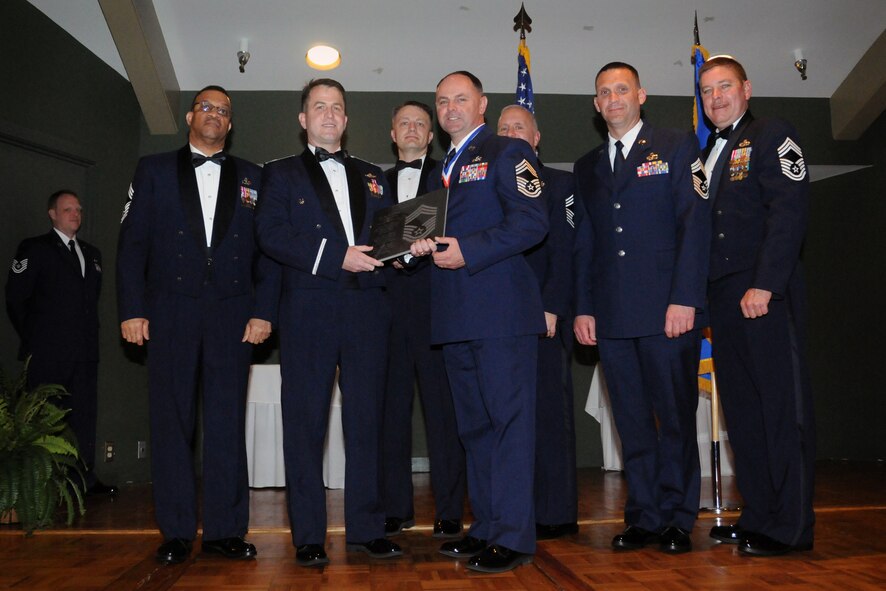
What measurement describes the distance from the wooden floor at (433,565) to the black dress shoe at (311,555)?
3cm

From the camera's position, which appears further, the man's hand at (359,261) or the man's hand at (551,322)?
the man's hand at (551,322)

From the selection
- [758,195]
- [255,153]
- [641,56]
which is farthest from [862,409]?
[255,153]

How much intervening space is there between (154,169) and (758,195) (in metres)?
2.49

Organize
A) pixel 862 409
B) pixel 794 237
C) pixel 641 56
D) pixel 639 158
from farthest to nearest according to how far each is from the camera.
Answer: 1. pixel 862 409
2. pixel 641 56
3. pixel 639 158
4. pixel 794 237

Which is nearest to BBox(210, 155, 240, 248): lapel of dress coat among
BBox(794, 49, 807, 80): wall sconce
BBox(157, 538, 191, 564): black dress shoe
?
BBox(157, 538, 191, 564): black dress shoe

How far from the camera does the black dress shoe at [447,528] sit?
3.40m

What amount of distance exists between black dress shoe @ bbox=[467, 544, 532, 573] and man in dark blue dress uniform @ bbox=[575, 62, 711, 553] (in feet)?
1.89

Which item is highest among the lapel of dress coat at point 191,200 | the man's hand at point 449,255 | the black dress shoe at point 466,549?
the lapel of dress coat at point 191,200

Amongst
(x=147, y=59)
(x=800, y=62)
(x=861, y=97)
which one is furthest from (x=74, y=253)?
(x=861, y=97)

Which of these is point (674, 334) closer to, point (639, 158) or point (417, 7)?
point (639, 158)

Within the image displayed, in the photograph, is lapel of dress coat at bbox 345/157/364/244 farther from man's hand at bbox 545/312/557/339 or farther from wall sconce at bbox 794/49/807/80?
wall sconce at bbox 794/49/807/80

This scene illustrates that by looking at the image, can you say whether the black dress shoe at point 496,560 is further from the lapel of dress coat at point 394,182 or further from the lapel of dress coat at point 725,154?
the lapel of dress coat at point 394,182

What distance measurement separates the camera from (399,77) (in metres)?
6.50

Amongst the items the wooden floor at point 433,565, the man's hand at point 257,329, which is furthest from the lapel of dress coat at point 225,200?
the wooden floor at point 433,565
